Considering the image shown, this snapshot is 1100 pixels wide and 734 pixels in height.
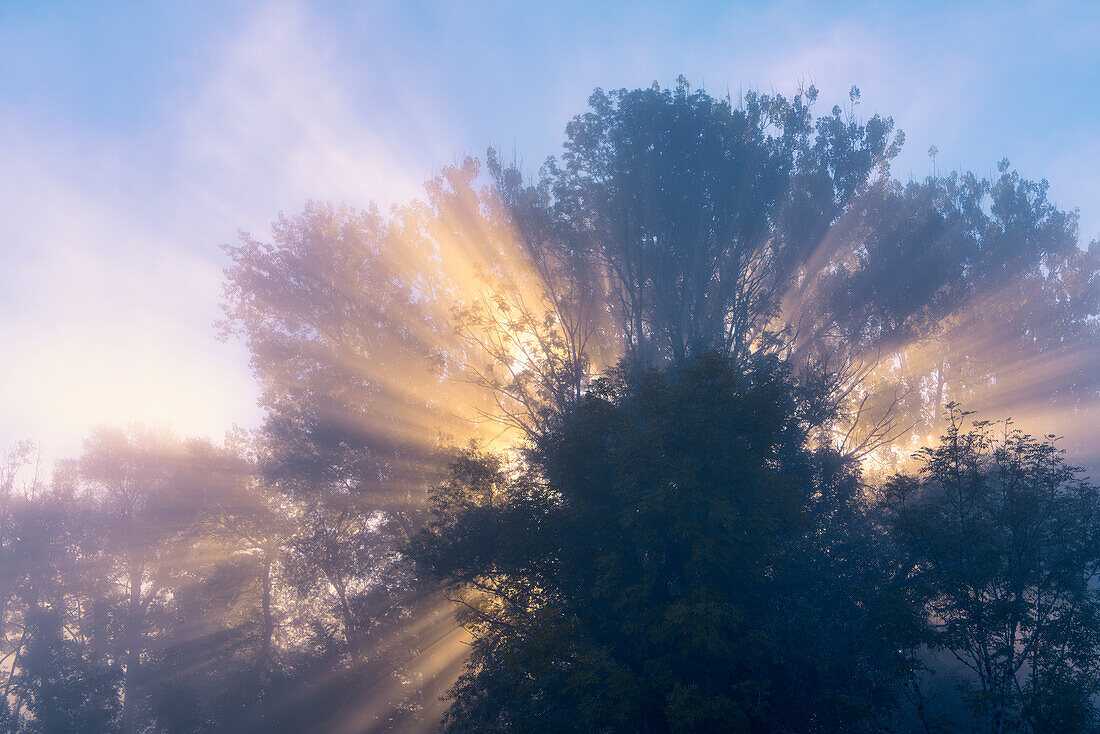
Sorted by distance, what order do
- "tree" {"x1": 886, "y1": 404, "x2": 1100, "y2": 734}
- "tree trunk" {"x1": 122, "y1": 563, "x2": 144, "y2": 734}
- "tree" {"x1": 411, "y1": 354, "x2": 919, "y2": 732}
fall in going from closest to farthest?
"tree" {"x1": 886, "y1": 404, "x2": 1100, "y2": 734}
"tree" {"x1": 411, "y1": 354, "x2": 919, "y2": 732}
"tree trunk" {"x1": 122, "y1": 563, "x2": 144, "y2": 734}

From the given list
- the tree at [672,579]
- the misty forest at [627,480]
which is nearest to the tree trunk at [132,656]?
the misty forest at [627,480]

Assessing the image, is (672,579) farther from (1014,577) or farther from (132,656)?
(132,656)

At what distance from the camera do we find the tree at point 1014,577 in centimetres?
1112

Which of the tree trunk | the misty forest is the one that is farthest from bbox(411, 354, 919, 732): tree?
the tree trunk

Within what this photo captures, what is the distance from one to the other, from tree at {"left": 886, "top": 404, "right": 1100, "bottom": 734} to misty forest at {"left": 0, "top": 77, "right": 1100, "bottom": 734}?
0.08 meters

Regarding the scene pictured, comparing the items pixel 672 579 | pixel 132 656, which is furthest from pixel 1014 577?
pixel 132 656

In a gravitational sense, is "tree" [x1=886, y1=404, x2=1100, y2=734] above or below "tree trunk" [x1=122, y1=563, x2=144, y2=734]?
below

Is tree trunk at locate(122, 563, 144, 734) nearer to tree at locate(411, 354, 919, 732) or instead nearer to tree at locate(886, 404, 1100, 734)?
tree at locate(411, 354, 919, 732)

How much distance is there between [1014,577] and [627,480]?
8211 mm

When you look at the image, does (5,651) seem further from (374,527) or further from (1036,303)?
(1036,303)

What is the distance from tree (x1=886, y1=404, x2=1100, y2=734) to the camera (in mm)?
11117

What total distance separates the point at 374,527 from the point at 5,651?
27025mm

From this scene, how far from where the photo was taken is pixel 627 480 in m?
14.9

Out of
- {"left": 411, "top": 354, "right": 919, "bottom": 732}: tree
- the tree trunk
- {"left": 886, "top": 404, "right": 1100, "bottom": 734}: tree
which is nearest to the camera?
{"left": 886, "top": 404, "right": 1100, "bottom": 734}: tree
